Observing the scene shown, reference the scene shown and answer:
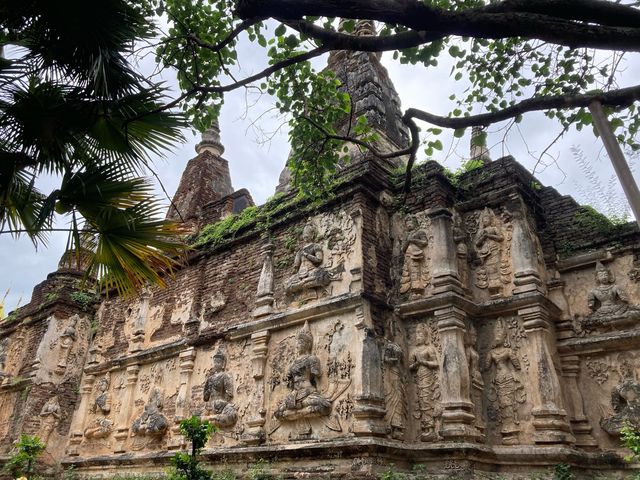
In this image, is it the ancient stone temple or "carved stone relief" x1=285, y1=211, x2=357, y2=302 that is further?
"carved stone relief" x1=285, y1=211, x2=357, y2=302

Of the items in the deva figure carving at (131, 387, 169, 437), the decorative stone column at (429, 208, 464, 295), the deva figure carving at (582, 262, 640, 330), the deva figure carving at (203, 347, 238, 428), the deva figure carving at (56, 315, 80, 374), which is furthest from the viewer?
the deva figure carving at (56, 315, 80, 374)

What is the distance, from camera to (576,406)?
21.7 ft

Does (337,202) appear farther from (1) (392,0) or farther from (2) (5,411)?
(2) (5,411)

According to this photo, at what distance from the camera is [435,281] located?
728 cm

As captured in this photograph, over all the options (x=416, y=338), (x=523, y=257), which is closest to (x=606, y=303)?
(x=523, y=257)

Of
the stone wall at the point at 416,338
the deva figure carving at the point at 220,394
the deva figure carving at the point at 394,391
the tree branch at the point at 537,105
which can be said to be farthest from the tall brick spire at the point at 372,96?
the tree branch at the point at 537,105

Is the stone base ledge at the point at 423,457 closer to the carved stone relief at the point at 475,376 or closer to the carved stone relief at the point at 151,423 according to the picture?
the carved stone relief at the point at 475,376

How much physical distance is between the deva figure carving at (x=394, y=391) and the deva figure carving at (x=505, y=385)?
3.52 ft

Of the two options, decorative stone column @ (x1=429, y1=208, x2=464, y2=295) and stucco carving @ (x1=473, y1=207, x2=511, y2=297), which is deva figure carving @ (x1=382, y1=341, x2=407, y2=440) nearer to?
decorative stone column @ (x1=429, y1=208, x2=464, y2=295)

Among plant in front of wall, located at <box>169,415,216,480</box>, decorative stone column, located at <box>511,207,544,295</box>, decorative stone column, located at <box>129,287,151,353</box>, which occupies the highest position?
decorative stone column, located at <box>129,287,151,353</box>

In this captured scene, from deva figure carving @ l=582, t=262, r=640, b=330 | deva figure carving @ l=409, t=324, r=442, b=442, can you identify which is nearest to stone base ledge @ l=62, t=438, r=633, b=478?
deva figure carving @ l=409, t=324, r=442, b=442

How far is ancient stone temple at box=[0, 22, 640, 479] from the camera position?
641 centimetres

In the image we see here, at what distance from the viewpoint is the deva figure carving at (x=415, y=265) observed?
24.7 ft

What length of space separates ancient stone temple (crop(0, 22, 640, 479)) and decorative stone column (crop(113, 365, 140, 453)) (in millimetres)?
38
